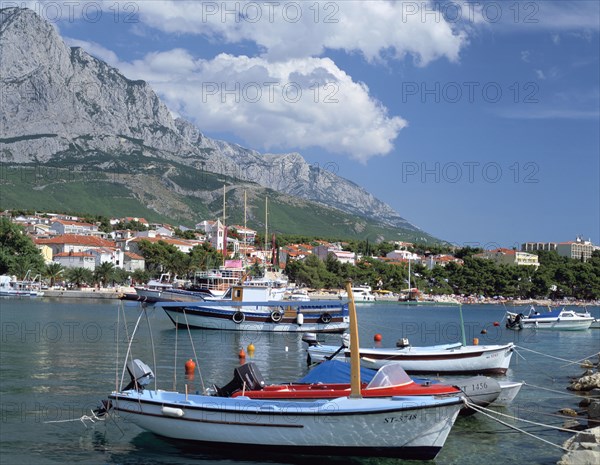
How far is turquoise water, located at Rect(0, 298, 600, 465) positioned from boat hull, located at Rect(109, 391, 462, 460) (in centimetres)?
42

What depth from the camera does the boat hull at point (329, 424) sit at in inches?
586

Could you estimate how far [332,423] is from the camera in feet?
49.1

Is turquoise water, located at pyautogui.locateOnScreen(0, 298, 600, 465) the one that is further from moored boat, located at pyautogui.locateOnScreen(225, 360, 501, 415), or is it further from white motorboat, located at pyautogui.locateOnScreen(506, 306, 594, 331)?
white motorboat, located at pyautogui.locateOnScreen(506, 306, 594, 331)

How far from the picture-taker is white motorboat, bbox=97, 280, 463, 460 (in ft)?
48.9

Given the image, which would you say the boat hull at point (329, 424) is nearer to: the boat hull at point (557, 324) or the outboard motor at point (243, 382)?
the outboard motor at point (243, 382)

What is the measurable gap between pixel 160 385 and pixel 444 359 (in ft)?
37.4

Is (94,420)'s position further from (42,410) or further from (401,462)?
(401,462)

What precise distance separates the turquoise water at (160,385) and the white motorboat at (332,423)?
1.40ft

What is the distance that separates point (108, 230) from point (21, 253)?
7209 centimetres

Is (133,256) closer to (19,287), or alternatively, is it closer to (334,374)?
(19,287)

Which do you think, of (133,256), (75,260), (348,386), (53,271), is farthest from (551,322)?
(75,260)

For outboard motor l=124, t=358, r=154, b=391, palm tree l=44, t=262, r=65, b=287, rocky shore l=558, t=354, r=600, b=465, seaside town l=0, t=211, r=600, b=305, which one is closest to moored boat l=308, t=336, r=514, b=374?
rocky shore l=558, t=354, r=600, b=465

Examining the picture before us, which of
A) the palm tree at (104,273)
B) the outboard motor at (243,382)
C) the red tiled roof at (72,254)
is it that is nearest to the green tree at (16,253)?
the palm tree at (104,273)

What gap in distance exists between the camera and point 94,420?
61.0 feet
